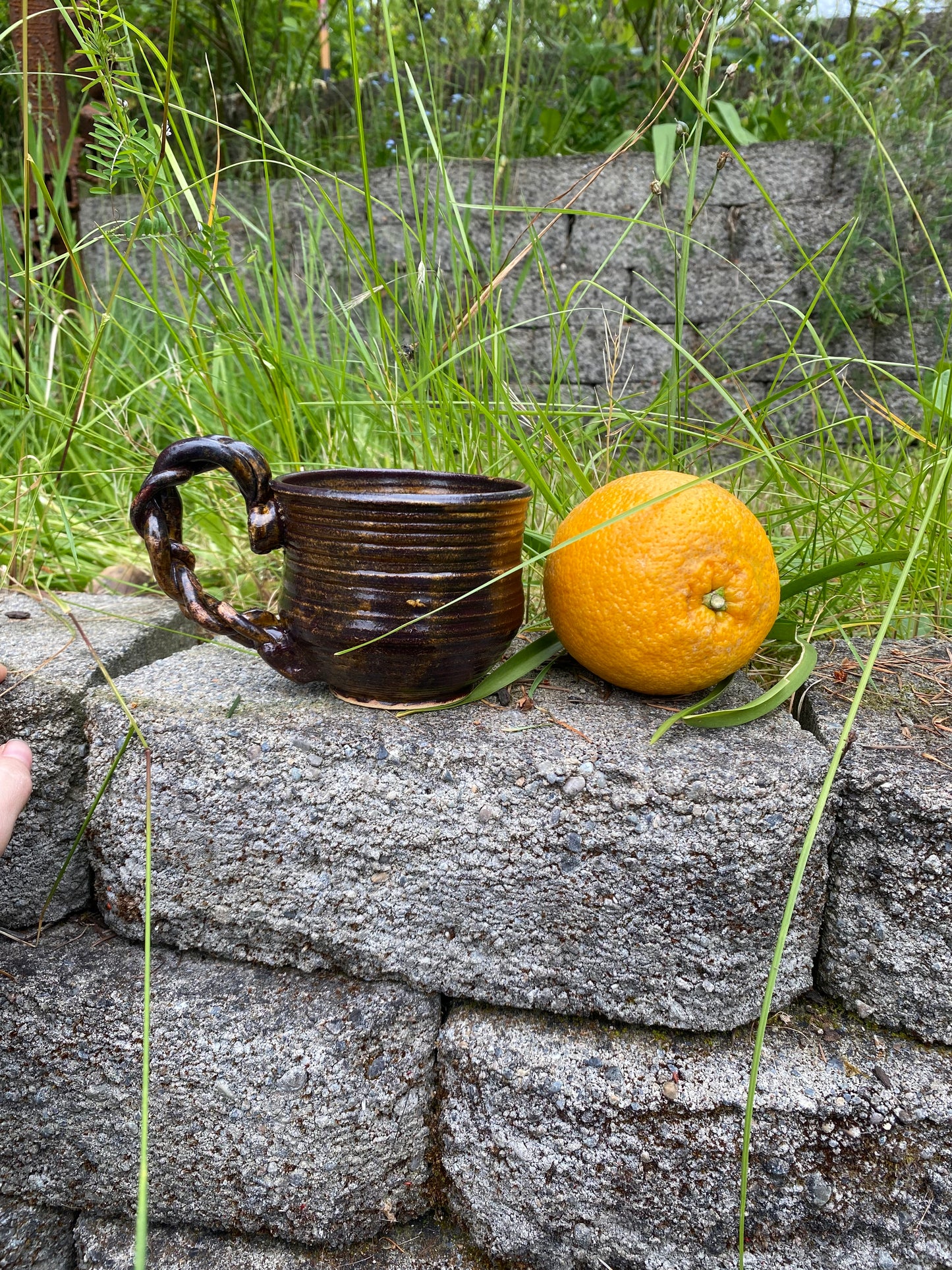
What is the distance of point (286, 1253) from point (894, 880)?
0.97m

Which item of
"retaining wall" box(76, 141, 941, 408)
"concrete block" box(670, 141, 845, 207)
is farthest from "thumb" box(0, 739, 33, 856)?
"concrete block" box(670, 141, 845, 207)

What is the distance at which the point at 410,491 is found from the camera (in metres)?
1.13

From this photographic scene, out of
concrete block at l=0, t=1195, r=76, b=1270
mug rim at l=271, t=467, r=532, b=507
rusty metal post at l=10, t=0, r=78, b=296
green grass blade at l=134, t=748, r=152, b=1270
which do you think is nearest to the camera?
green grass blade at l=134, t=748, r=152, b=1270

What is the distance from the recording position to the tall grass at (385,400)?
3.99 ft

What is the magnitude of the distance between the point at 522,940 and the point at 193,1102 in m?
0.50

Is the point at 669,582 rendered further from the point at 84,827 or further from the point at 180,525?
the point at 84,827

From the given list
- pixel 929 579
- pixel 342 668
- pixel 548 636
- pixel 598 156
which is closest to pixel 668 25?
pixel 598 156

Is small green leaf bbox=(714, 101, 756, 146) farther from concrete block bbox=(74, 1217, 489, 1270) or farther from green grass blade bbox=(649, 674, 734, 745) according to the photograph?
concrete block bbox=(74, 1217, 489, 1270)

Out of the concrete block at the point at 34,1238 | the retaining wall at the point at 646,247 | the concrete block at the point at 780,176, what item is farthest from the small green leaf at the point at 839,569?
the concrete block at the point at 780,176

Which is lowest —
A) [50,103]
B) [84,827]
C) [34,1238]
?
[34,1238]

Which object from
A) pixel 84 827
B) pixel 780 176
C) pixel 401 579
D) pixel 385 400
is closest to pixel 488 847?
pixel 401 579

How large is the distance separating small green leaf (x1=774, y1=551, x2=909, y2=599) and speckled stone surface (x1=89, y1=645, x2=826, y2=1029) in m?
0.20

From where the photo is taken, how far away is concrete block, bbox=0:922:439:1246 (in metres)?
1.11

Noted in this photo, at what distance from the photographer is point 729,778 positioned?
3.38ft
